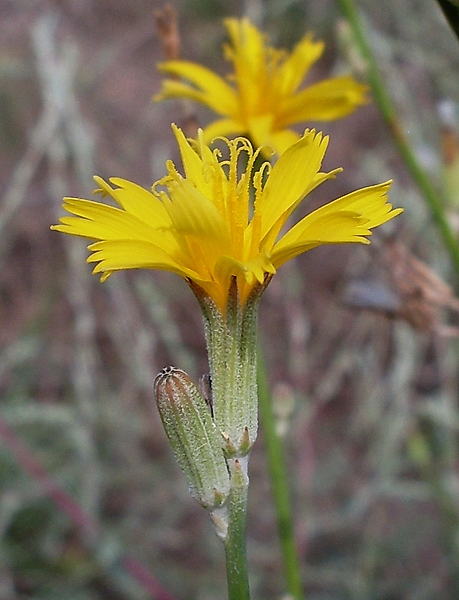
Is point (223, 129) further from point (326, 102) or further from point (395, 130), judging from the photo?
point (395, 130)

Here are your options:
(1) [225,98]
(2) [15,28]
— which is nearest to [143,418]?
(1) [225,98]

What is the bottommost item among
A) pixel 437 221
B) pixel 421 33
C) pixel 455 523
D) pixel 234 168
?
pixel 455 523

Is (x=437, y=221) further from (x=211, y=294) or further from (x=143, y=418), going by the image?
(x=143, y=418)

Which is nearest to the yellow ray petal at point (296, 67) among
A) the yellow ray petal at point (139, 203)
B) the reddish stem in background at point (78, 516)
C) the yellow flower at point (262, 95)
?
the yellow flower at point (262, 95)

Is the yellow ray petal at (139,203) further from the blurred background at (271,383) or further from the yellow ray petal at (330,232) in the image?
the blurred background at (271,383)

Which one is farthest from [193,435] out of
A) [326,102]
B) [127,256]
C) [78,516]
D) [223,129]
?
[78,516]
